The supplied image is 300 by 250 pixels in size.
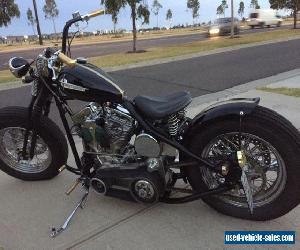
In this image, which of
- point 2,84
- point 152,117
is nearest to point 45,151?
point 152,117

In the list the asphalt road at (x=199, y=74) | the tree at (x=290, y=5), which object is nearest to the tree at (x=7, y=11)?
the tree at (x=290, y=5)

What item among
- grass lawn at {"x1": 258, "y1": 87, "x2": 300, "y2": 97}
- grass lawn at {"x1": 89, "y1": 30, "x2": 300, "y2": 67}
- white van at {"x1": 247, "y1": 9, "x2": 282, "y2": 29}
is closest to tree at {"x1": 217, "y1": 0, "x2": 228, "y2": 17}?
white van at {"x1": 247, "y1": 9, "x2": 282, "y2": 29}

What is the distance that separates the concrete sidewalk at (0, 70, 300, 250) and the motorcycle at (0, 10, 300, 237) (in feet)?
0.38

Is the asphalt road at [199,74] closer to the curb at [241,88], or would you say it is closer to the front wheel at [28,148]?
the curb at [241,88]

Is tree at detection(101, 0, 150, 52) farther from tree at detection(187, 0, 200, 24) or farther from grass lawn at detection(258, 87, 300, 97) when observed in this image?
tree at detection(187, 0, 200, 24)

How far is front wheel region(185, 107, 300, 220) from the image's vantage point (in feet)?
9.17

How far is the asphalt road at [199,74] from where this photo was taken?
8258mm

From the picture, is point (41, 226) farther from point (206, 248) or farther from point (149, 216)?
point (206, 248)

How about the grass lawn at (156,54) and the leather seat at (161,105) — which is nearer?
the leather seat at (161,105)

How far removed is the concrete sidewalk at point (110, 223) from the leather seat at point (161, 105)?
0.87m

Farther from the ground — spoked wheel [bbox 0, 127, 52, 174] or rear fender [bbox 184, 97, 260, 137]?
rear fender [bbox 184, 97, 260, 137]

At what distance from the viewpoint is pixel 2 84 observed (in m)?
9.80

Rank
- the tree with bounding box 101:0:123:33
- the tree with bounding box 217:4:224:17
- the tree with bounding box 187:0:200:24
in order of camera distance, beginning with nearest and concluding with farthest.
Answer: the tree with bounding box 101:0:123:33
the tree with bounding box 187:0:200:24
the tree with bounding box 217:4:224:17

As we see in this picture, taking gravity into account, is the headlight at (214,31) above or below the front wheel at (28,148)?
below
